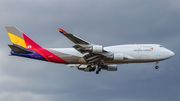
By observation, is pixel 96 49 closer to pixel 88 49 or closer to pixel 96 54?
pixel 88 49

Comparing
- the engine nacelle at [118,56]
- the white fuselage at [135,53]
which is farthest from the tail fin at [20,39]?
the engine nacelle at [118,56]

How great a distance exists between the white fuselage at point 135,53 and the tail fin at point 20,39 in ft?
17.8

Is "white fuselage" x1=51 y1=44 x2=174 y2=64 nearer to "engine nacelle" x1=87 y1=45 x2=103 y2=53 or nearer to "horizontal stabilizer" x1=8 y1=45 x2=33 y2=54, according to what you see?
"engine nacelle" x1=87 y1=45 x2=103 y2=53

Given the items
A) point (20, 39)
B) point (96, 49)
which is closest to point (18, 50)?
point (20, 39)

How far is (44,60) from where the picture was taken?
55.0 metres

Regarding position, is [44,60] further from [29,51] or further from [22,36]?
[22,36]

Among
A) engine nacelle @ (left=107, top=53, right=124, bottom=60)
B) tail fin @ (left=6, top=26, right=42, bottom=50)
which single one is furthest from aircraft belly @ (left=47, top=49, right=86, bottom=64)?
engine nacelle @ (left=107, top=53, right=124, bottom=60)

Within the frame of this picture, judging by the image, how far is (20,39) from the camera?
186 ft

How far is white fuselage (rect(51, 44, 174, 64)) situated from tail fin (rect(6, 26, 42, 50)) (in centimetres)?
541

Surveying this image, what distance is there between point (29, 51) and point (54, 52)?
16.8ft

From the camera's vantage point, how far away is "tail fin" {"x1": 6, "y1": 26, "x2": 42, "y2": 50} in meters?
56.1

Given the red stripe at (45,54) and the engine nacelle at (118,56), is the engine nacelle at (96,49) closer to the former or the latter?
the engine nacelle at (118,56)

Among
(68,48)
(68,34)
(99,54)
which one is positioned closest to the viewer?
(68,34)

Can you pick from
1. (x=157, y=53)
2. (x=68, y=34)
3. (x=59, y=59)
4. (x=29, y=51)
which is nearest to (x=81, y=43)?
(x=68, y=34)
